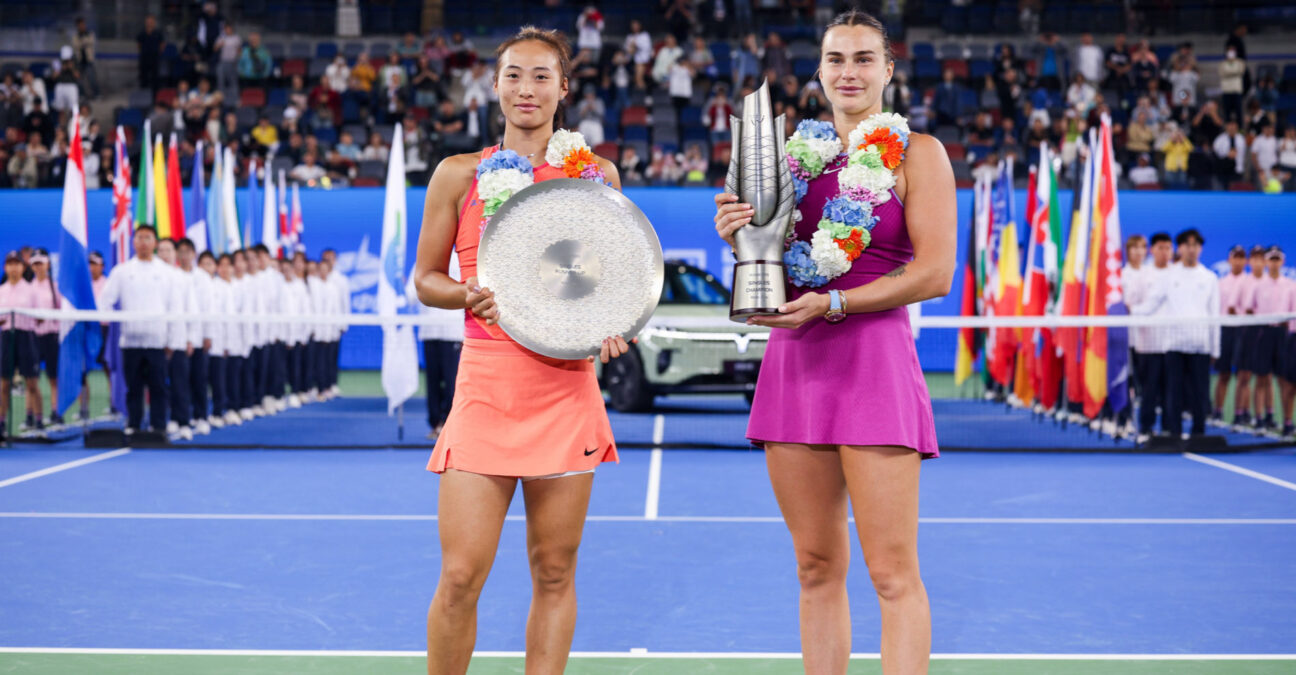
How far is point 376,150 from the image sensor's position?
21922 mm

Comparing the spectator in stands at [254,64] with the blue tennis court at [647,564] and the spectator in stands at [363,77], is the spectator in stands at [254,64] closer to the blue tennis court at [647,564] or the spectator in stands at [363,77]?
the spectator in stands at [363,77]

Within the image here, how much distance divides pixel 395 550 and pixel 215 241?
467 inches

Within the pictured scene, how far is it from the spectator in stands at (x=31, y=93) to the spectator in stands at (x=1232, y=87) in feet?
71.0

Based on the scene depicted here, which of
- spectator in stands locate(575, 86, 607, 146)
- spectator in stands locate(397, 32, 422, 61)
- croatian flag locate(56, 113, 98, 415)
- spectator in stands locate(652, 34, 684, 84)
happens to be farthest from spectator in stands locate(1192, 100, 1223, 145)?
croatian flag locate(56, 113, 98, 415)

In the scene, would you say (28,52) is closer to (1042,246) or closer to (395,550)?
(1042,246)

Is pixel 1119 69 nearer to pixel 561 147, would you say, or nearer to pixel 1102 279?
pixel 1102 279

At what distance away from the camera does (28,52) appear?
85.1ft

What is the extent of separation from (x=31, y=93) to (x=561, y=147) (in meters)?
23.1

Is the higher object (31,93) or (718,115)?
(31,93)

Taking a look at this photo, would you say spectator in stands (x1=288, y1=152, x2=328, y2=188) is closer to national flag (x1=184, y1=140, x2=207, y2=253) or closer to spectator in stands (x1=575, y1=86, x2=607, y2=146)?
spectator in stands (x1=575, y1=86, x2=607, y2=146)

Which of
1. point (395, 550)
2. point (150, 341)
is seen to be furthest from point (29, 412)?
point (395, 550)

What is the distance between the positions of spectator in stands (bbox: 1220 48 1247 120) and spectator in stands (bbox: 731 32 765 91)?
853cm

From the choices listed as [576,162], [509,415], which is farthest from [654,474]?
[576,162]

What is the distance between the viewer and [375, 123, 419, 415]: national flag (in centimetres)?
1227
